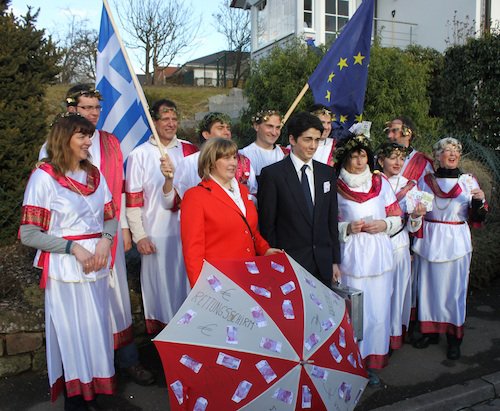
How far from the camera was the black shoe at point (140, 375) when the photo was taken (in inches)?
169

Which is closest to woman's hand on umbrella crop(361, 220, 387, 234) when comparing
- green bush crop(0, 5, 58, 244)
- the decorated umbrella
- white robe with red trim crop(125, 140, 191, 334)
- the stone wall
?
white robe with red trim crop(125, 140, 191, 334)

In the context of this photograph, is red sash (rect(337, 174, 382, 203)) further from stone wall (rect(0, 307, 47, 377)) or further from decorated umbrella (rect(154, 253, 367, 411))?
stone wall (rect(0, 307, 47, 377))

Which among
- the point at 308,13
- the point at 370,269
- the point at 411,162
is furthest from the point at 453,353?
the point at 308,13

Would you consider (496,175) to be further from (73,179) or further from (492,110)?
(73,179)

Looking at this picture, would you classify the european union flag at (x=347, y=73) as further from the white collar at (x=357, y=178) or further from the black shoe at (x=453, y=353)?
the black shoe at (x=453, y=353)

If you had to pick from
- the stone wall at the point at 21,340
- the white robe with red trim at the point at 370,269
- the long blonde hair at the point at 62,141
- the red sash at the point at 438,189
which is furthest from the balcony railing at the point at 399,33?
the long blonde hair at the point at 62,141

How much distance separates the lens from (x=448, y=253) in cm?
485

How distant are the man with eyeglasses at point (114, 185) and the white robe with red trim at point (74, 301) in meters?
0.38

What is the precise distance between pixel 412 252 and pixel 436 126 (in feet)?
24.7

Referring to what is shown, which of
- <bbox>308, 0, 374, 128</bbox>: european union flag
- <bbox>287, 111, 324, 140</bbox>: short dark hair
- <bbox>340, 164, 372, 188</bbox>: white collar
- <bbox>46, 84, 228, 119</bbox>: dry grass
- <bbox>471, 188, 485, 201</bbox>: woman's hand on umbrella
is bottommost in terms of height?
<bbox>471, 188, 485, 201</bbox>: woman's hand on umbrella

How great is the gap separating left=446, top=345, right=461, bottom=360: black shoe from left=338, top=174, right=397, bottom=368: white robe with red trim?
0.96 meters

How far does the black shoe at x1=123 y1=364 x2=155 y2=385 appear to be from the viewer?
4.29m

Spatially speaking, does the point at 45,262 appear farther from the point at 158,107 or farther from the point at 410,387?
the point at 410,387

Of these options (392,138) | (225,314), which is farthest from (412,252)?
(225,314)
